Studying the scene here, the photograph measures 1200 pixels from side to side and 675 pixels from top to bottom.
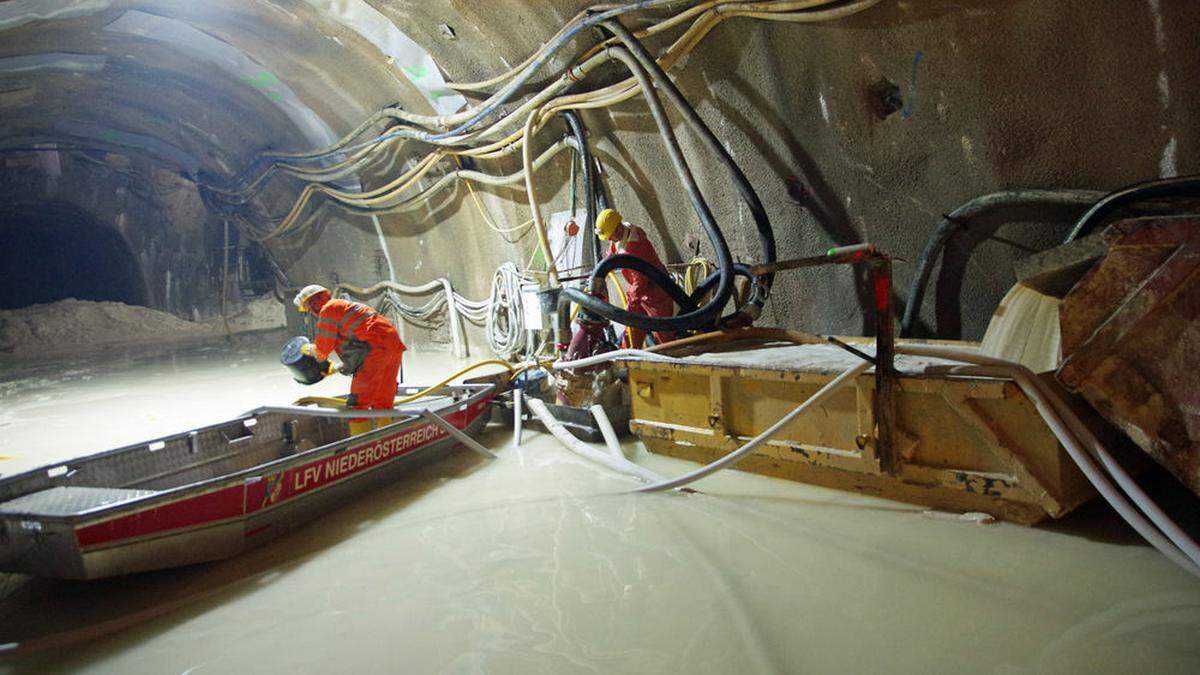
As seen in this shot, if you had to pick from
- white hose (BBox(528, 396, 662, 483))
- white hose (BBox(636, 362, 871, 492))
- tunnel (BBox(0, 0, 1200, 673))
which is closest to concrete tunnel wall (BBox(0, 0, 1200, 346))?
tunnel (BBox(0, 0, 1200, 673))

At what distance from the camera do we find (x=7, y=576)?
284 centimetres

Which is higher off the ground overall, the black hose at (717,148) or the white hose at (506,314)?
the black hose at (717,148)

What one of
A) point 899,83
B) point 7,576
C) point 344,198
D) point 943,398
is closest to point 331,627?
point 7,576

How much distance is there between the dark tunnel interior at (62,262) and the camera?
16.1 metres

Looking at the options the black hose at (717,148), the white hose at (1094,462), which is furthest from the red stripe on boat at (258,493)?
the white hose at (1094,462)

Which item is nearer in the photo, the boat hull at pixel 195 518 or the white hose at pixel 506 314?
the boat hull at pixel 195 518

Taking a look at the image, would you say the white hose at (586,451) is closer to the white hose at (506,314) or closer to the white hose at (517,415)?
the white hose at (517,415)

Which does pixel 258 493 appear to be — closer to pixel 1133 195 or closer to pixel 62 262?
pixel 1133 195

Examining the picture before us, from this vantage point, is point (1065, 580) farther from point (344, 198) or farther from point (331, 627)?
point (344, 198)

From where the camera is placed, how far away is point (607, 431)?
4.00 metres

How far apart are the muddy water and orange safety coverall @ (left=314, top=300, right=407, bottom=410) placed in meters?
1.06

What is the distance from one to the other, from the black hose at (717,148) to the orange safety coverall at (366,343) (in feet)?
9.23

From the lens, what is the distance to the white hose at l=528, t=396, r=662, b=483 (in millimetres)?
3422

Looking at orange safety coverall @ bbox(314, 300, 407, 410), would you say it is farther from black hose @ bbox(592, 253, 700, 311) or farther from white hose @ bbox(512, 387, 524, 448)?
black hose @ bbox(592, 253, 700, 311)
